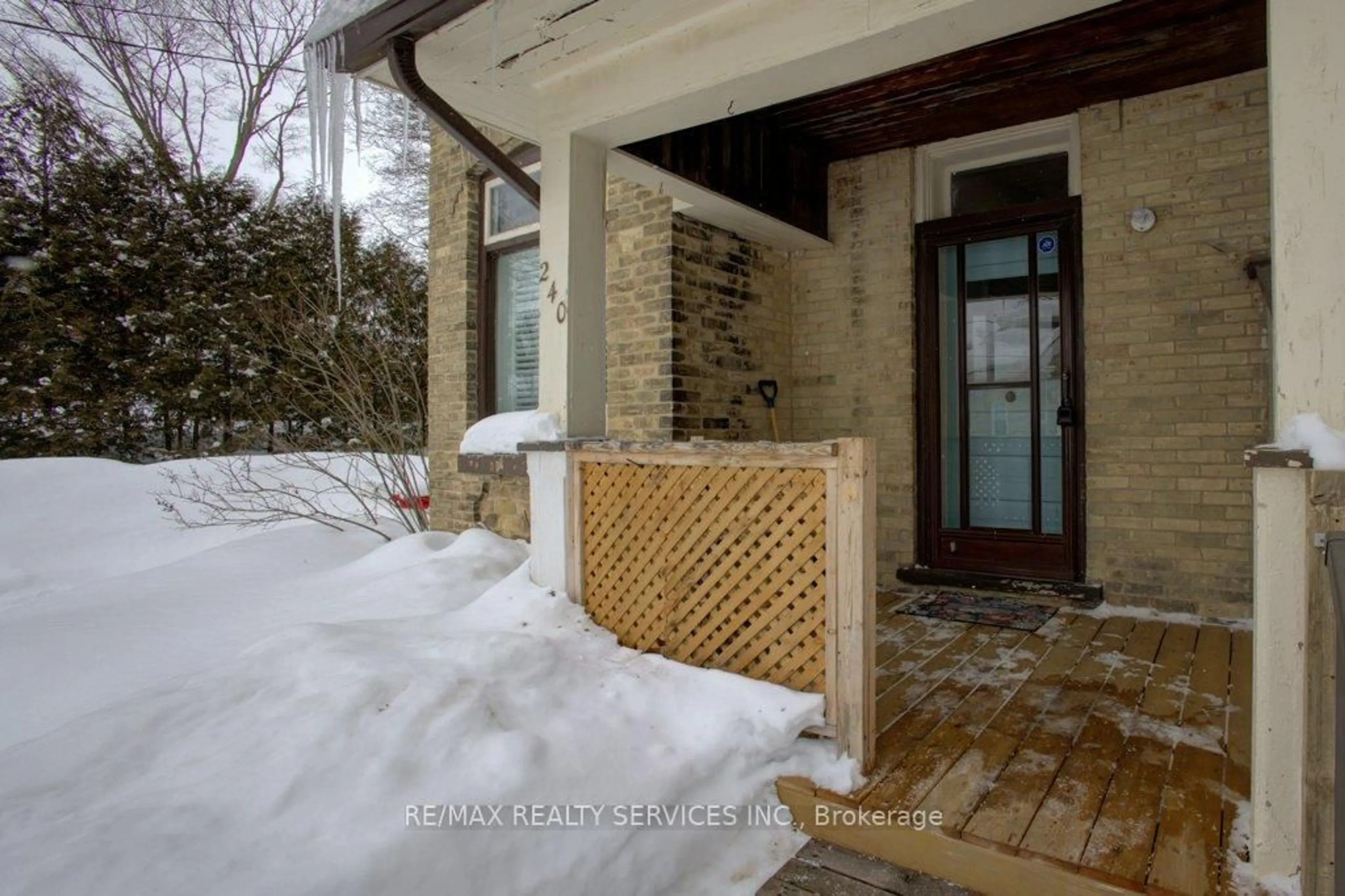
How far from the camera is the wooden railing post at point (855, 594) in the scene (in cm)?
235

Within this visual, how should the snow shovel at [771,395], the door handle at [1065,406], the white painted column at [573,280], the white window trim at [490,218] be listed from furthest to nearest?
the white window trim at [490,218], the snow shovel at [771,395], the door handle at [1065,406], the white painted column at [573,280]

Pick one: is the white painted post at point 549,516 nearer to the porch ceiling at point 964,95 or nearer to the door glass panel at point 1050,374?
the porch ceiling at point 964,95

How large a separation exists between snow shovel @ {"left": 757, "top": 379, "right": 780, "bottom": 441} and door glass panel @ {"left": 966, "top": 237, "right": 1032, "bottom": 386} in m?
1.22

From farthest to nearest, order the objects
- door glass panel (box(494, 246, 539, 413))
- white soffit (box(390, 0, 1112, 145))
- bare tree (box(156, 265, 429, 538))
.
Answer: bare tree (box(156, 265, 429, 538)), door glass panel (box(494, 246, 539, 413)), white soffit (box(390, 0, 1112, 145))

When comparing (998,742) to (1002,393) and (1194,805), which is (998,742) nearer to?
(1194,805)

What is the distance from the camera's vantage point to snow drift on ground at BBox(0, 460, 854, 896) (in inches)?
65.9

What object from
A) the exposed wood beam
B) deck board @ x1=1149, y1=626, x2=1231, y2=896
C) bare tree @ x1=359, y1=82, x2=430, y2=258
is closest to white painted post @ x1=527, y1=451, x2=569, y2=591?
the exposed wood beam

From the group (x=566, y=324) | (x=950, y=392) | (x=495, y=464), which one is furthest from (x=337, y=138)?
(x=950, y=392)

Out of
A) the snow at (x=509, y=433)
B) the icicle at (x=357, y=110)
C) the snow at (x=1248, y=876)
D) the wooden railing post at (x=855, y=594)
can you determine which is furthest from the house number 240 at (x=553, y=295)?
the snow at (x=1248, y=876)

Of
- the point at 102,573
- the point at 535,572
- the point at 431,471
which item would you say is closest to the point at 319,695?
the point at 535,572

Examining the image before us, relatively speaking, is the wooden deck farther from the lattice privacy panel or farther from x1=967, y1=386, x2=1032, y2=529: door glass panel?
x1=967, y1=386, x2=1032, y2=529: door glass panel

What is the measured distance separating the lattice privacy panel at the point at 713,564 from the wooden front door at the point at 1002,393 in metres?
2.29

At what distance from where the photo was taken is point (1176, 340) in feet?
12.4

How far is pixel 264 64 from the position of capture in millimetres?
11414
